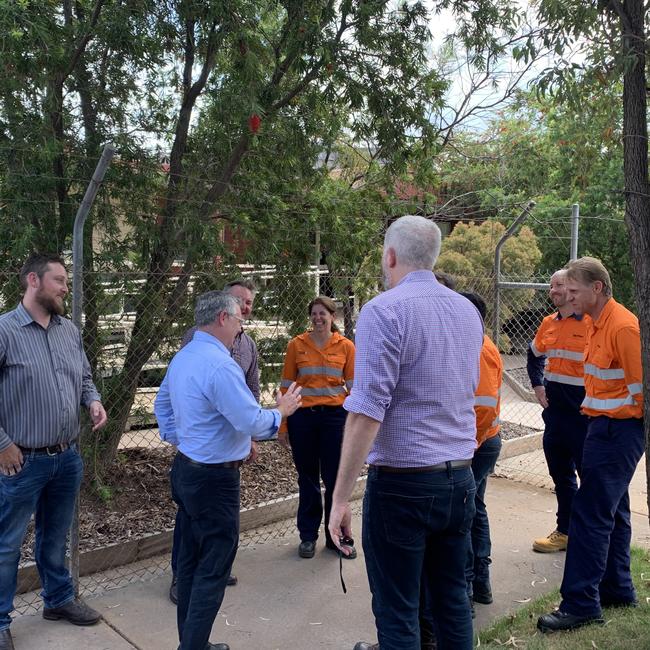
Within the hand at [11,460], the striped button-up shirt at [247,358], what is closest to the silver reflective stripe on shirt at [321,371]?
the striped button-up shirt at [247,358]

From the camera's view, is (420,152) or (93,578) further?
(420,152)

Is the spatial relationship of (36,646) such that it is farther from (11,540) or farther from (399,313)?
(399,313)

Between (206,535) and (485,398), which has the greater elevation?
(485,398)

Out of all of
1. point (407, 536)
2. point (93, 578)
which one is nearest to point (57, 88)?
point (93, 578)

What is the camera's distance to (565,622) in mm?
3639

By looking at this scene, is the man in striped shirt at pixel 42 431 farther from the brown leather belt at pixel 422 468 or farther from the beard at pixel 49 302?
the brown leather belt at pixel 422 468

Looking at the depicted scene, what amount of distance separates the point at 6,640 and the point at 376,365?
2549mm

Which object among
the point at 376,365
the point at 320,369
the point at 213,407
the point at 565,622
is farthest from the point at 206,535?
the point at 565,622

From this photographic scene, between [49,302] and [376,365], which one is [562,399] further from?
[49,302]

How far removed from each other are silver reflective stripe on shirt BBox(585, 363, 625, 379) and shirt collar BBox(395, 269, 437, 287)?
1.55 meters

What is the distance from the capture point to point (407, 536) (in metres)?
2.56

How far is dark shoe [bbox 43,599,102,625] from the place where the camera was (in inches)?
149

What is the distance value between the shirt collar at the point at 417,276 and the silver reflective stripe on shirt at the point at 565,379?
7.93 feet

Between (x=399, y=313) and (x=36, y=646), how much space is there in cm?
273
